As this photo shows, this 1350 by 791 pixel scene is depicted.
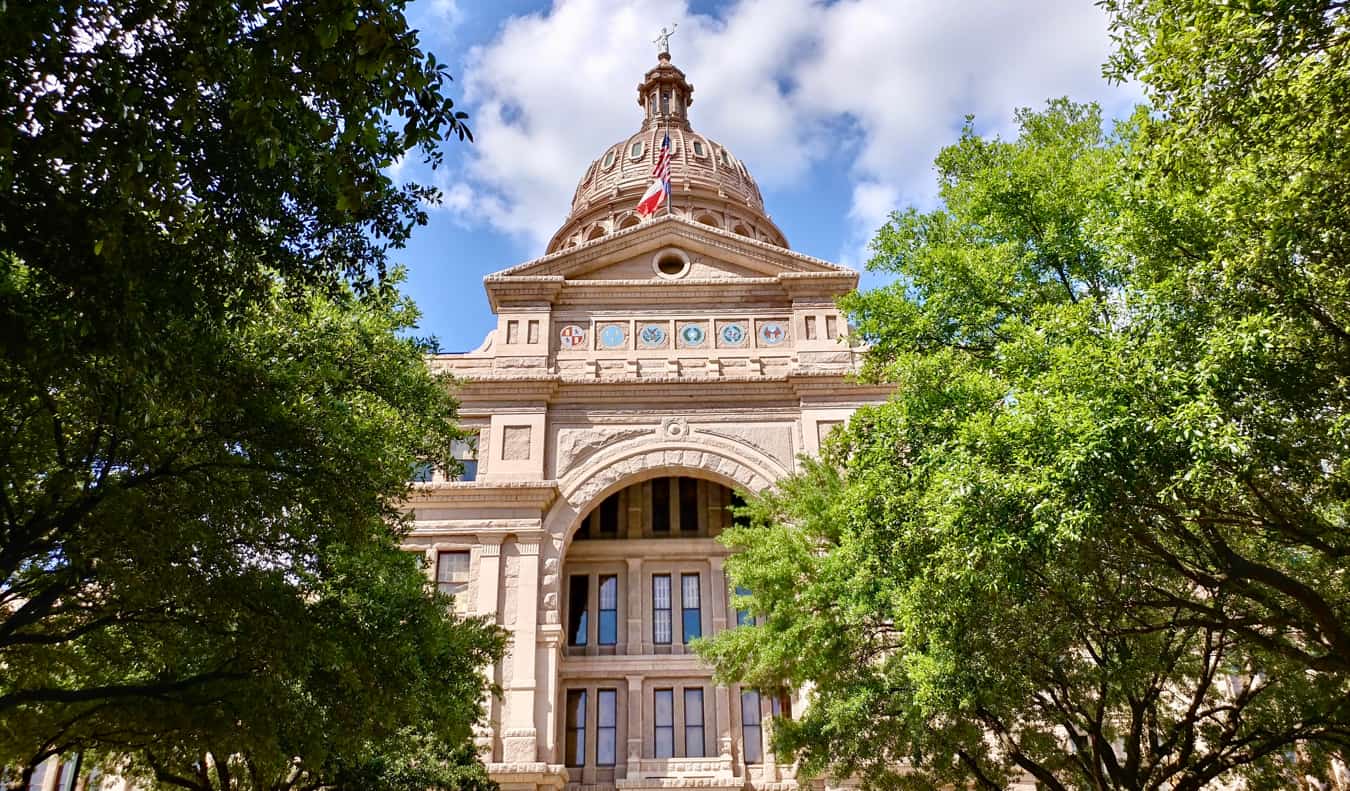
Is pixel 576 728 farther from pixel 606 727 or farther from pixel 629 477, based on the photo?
pixel 629 477

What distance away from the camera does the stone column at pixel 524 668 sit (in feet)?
77.3

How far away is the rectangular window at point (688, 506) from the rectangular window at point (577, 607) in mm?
3532

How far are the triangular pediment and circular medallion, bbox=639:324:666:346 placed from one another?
1.83 metres

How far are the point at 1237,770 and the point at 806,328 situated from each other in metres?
16.7

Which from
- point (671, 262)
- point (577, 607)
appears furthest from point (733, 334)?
point (577, 607)

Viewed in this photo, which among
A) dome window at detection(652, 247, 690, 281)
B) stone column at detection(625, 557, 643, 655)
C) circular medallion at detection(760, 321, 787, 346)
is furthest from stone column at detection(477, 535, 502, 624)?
dome window at detection(652, 247, 690, 281)

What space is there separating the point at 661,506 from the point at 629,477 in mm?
3077

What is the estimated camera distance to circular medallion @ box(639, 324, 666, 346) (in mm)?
29984

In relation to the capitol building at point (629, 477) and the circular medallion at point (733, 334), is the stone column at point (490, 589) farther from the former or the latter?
the circular medallion at point (733, 334)

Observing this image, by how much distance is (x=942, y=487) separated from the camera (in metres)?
10.5

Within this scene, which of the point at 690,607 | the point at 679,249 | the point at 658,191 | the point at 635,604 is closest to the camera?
the point at 635,604

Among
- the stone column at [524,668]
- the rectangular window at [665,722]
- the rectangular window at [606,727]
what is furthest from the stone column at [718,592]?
the stone column at [524,668]

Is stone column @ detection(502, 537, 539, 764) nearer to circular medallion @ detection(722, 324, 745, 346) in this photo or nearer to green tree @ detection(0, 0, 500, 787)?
green tree @ detection(0, 0, 500, 787)

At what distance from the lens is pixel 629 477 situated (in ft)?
91.5
